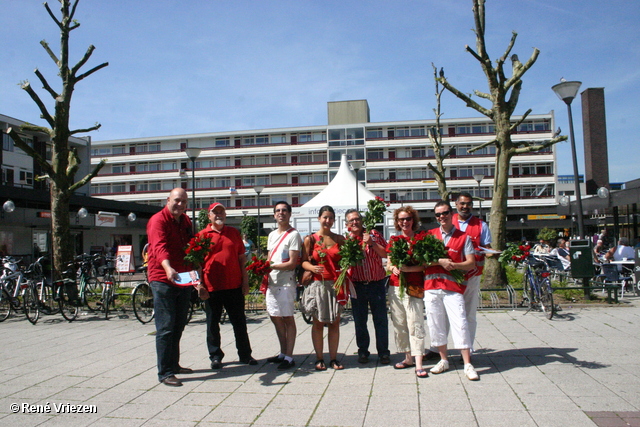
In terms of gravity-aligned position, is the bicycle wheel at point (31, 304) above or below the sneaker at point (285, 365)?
above

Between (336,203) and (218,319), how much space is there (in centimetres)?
1747

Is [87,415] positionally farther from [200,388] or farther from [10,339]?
[10,339]

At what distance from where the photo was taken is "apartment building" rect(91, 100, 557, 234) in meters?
60.4

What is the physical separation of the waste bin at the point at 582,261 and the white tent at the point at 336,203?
1065 centimetres

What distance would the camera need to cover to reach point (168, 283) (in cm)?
516

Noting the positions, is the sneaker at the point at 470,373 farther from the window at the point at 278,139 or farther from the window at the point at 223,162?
the window at the point at 223,162

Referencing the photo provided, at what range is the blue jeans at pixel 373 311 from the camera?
18.8 feet

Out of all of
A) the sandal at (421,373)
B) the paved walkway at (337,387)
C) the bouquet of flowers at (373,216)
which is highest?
the bouquet of flowers at (373,216)

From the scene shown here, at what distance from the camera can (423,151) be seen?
63.2m

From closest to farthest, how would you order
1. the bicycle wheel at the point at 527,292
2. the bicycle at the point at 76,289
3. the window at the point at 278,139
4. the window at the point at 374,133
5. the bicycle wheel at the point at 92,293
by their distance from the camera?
1. the bicycle wheel at the point at 527,292
2. the bicycle at the point at 76,289
3. the bicycle wheel at the point at 92,293
4. the window at the point at 374,133
5. the window at the point at 278,139

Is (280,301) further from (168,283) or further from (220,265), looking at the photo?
(168,283)

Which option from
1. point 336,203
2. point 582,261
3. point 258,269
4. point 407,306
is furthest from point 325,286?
point 336,203

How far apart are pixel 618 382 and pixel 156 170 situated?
68.3 meters

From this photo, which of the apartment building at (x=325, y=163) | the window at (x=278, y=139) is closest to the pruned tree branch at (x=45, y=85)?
the apartment building at (x=325, y=163)
